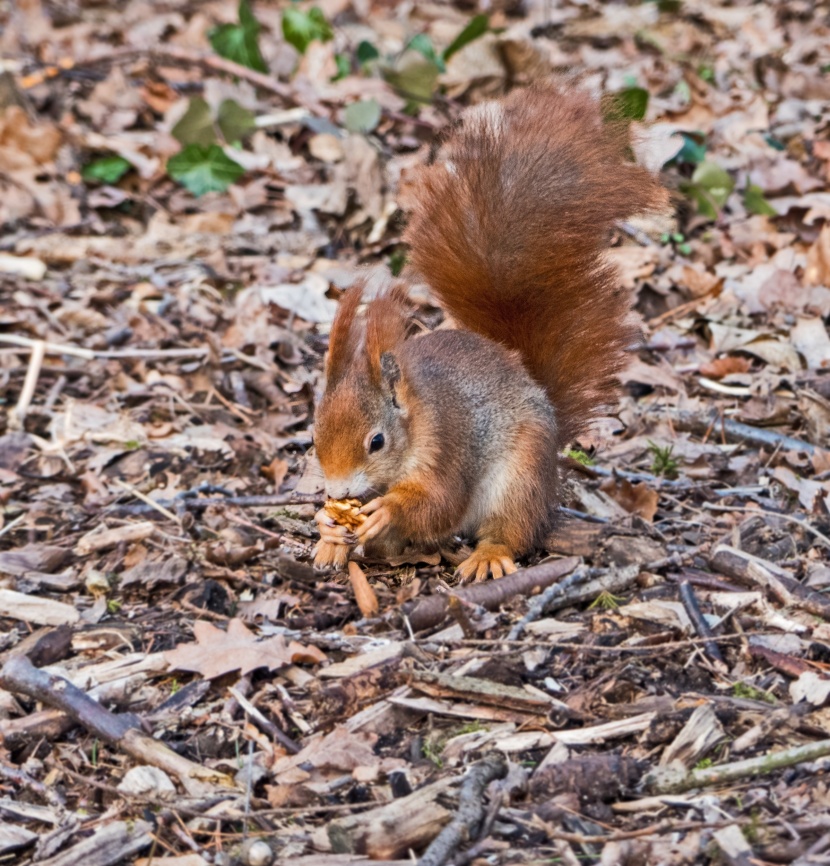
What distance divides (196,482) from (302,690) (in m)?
1.25

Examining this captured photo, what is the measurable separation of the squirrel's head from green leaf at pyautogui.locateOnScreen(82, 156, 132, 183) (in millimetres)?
3302

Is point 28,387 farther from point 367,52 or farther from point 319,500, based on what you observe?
point 367,52

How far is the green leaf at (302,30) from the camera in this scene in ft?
20.9

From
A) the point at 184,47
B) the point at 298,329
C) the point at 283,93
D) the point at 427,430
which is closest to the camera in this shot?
the point at 427,430

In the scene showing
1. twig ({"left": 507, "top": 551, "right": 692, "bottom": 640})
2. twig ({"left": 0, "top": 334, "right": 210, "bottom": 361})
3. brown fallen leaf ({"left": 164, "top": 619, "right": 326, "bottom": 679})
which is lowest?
brown fallen leaf ({"left": 164, "top": 619, "right": 326, "bottom": 679})

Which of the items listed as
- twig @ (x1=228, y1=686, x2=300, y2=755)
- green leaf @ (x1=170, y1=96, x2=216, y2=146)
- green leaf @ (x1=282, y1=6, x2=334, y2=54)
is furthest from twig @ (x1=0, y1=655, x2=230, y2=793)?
green leaf @ (x1=282, y1=6, x2=334, y2=54)

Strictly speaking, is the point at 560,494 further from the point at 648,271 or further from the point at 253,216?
the point at 253,216

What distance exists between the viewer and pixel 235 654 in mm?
2428

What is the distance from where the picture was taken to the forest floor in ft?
6.57

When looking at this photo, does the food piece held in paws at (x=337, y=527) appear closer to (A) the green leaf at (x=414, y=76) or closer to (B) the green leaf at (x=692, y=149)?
(B) the green leaf at (x=692, y=149)

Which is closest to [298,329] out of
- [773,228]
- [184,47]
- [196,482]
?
[196,482]

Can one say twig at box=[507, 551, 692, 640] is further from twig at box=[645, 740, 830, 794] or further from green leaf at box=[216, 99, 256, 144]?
green leaf at box=[216, 99, 256, 144]

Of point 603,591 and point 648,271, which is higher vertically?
point 648,271

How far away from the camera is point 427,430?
9.14 feet
